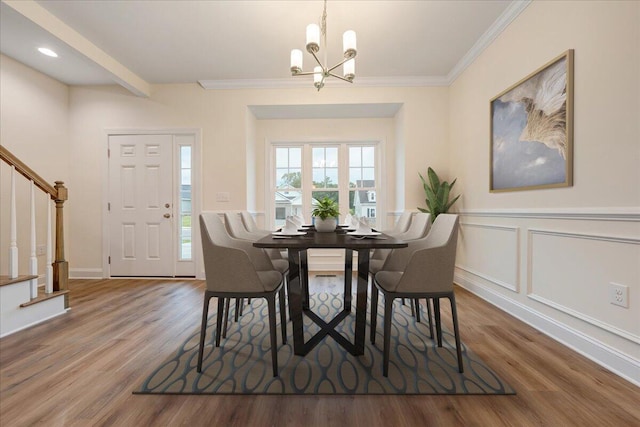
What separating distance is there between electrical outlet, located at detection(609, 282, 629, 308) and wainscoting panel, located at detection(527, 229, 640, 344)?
0.06ft

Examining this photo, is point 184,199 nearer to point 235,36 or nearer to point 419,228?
point 235,36

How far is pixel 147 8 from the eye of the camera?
260 centimetres

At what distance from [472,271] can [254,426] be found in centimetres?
298

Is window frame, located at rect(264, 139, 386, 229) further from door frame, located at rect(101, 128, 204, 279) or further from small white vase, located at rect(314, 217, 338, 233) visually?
small white vase, located at rect(314, 217, 338, 233)

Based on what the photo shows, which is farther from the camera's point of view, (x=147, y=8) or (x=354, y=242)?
(x=147, y=8)

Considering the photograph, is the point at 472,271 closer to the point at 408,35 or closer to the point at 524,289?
the point at 524,289

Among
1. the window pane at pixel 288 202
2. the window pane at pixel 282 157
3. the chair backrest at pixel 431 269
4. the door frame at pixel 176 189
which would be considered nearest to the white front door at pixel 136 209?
the door frame at pixel 176 189

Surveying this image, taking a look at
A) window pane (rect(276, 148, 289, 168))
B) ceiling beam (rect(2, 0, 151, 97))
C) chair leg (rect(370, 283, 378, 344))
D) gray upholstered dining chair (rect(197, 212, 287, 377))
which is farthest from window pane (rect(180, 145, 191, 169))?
chair leg (rect(370, 283, 378, 344))

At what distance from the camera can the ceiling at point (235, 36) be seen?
2574 mm

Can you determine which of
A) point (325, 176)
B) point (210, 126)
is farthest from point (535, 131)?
point (210, 126)

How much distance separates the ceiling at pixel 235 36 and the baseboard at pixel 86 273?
8.57ft

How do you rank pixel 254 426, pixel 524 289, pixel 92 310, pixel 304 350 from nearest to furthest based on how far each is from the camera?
pixel 254 426 → pixel 304 350 → pixel 524 289 → pixel 92 310

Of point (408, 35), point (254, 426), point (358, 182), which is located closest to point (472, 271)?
point (358, 182)

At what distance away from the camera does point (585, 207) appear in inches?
76.6
